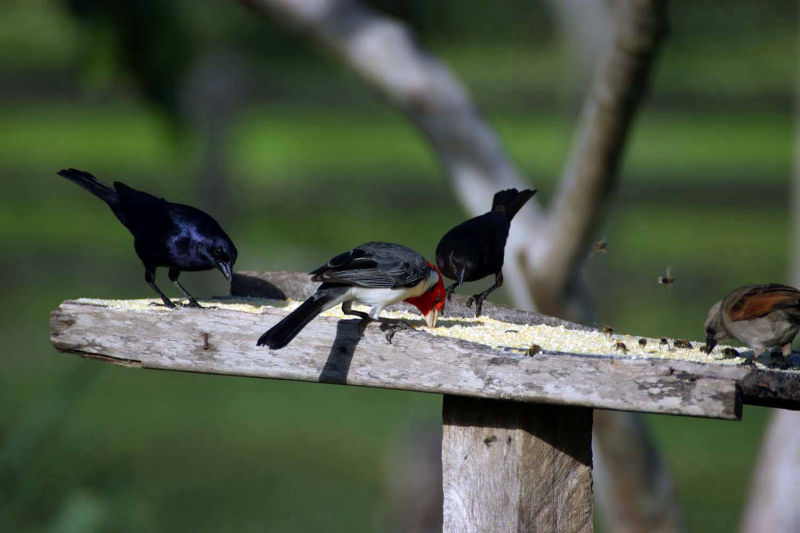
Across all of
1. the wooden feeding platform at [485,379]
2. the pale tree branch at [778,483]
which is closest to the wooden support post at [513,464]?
the wooden feeding platform at [485,379]

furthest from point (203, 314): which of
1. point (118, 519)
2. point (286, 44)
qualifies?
point (286, 44)

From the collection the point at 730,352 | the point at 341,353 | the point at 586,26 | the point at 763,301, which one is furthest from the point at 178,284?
the point at 586,26

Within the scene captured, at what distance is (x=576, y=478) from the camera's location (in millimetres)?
3445

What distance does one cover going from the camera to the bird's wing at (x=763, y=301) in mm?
3258

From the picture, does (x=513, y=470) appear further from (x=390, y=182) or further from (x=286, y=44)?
(x=390, y=182)

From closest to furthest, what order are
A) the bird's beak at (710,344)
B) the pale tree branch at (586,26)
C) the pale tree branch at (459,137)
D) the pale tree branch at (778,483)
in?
the bird's beak at (710,344) → the pale tree branch at (459,137) → the pale tree branch at (778,483) → the pale tree branch at (586,26)

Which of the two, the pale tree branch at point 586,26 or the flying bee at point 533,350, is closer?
the flying bee at point 533,350

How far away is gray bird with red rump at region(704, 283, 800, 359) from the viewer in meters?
3.27

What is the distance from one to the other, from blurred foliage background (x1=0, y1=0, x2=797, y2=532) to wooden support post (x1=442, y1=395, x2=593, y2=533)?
367 centimetres

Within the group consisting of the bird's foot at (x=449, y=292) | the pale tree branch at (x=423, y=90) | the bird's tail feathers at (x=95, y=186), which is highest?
the pale tree branch at (x=423, y=90)

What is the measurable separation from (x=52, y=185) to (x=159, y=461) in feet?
102

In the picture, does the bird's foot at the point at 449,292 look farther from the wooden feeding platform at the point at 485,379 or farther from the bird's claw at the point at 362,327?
the bird's claw at the point at 362,327

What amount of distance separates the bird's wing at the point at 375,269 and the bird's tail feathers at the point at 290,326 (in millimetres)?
155

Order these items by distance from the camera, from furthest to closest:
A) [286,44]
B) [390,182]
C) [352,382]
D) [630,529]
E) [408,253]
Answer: [390,182] < [286,44] < [630,529] < [408,253] < [352,382]
